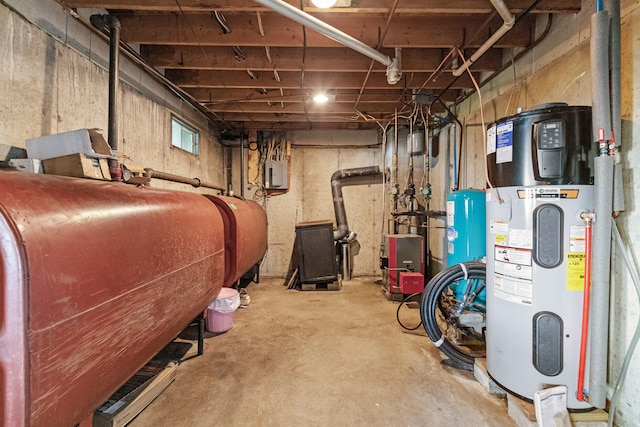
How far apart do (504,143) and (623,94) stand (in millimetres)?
573

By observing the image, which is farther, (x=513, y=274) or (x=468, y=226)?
(x=468, y=226)

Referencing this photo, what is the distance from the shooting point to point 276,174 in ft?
16.8

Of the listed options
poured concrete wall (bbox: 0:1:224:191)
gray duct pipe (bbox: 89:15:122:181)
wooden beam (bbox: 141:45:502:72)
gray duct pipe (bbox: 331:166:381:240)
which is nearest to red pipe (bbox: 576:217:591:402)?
wooden beam (bbox: 141:45:502:72)

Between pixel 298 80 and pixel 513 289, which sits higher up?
pixel 298 80

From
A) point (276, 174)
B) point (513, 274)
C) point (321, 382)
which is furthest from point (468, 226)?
point (276, 174)

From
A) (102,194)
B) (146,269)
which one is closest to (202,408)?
(146,269)

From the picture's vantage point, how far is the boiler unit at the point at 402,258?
3865 millimetres

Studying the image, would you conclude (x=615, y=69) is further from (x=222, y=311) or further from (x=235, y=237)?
(x=222, y=311)

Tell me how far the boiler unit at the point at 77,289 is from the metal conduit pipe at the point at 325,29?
1.25 meters

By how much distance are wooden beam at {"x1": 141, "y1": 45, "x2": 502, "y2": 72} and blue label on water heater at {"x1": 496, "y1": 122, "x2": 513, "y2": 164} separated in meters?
1.41

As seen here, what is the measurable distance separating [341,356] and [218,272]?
3.87ft

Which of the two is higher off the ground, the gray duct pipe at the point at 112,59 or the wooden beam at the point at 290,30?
the wooden beam at the point at 290,30

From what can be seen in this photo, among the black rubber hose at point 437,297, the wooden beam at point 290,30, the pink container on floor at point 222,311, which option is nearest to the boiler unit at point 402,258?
the black rubber hose at point 437,297

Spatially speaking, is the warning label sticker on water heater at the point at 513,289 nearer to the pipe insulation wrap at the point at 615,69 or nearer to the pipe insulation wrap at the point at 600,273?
the pipe insulation wrap at the point at 600,273
